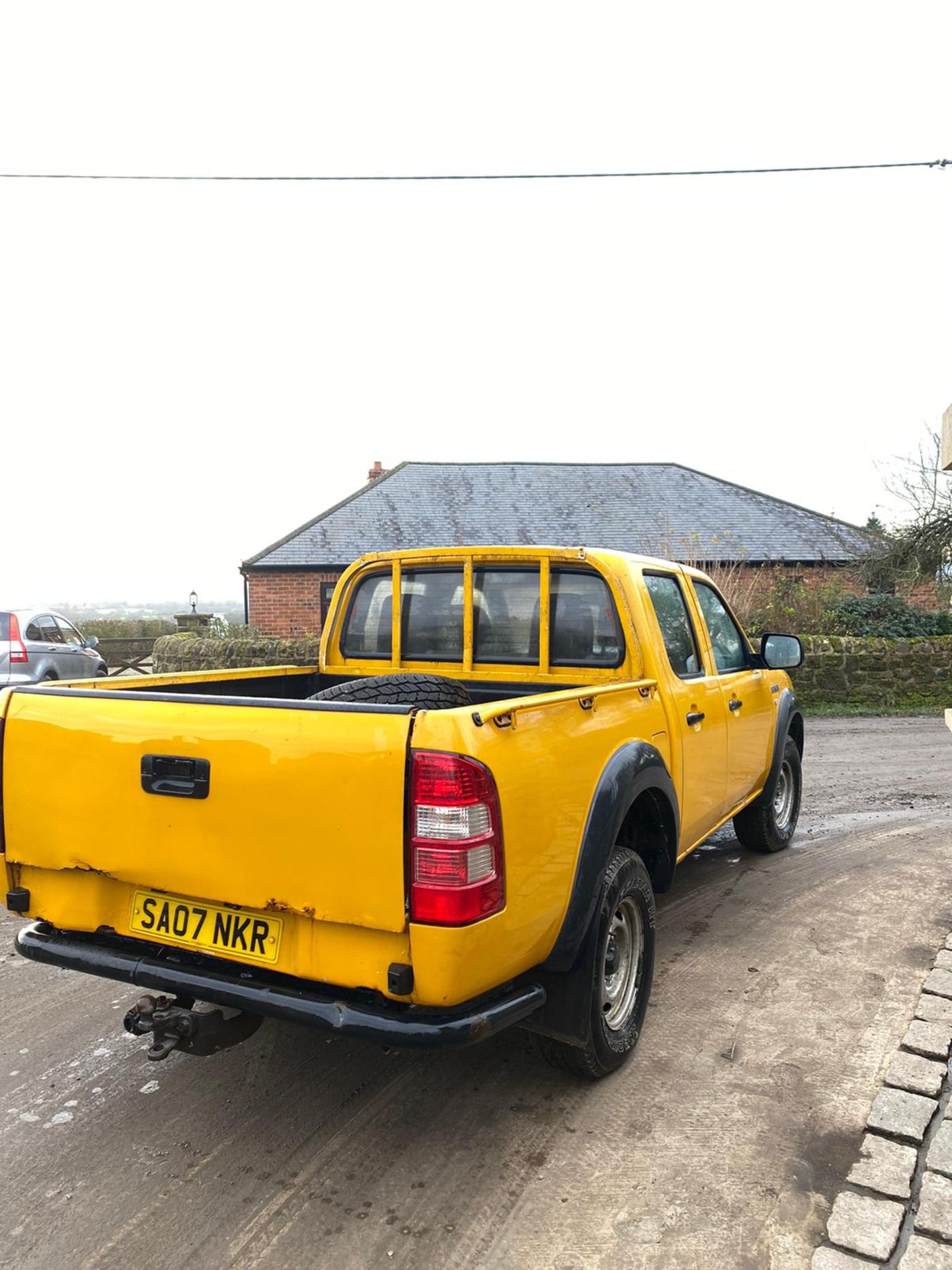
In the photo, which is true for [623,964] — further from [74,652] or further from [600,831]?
[74,652]

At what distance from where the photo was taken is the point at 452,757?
234 cm

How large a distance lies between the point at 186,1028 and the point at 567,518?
2168 cm

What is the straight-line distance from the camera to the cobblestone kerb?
91.7 inches

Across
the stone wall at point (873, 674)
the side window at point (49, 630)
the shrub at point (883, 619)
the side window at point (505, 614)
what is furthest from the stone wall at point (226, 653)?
the side window at point (505, 614)

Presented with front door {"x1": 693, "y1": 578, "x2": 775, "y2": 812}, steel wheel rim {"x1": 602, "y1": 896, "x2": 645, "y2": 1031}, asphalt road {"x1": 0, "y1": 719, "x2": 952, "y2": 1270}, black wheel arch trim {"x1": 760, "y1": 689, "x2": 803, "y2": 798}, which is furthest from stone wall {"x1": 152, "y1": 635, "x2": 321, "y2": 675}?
steel wheel rim {"x1": 602, "y1": 896, "x2": 645, "y2": 1031}

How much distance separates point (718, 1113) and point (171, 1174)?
5.78 feet

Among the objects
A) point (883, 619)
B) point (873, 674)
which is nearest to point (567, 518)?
point (883, 619)

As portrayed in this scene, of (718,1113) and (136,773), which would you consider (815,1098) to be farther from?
(136,773)

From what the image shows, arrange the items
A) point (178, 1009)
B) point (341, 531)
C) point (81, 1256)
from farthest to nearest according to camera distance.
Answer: point (341, 531) → point (178, 1009) → point (81, 1256)

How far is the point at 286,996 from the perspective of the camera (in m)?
2.54

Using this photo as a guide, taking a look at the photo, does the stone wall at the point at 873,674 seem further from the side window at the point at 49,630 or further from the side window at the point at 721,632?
the side window at the point at 49,630

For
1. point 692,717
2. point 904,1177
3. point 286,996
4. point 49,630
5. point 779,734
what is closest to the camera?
point 286,996

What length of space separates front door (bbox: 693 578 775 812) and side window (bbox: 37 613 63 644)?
13244 millimetres

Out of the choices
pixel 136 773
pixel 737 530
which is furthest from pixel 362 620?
pixel 737 530
